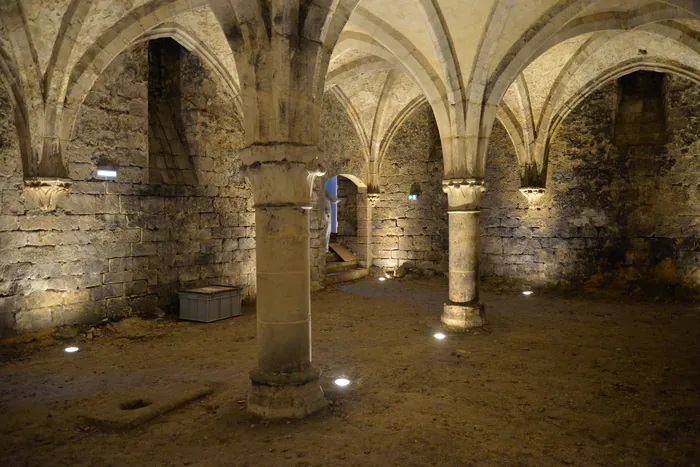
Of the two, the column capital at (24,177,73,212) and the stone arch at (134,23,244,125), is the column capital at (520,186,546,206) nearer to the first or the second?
the stone arch at (134,23,244,125)

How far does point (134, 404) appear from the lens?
3717mm

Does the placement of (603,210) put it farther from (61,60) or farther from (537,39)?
(61,60)

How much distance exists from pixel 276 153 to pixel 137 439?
207 cm

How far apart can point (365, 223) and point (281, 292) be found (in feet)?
26.2

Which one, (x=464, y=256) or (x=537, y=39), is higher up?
(x=537, y=39)

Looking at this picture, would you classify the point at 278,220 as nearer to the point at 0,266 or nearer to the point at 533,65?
the point at 0,266

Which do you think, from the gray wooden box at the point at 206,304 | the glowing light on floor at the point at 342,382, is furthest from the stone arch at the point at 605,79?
the glowing light on floor at the point at 342,382

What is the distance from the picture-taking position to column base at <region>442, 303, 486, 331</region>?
622cm

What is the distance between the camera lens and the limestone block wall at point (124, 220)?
5633 mm

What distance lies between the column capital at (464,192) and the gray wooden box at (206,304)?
136 inches

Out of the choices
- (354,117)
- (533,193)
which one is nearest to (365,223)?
(354,117)

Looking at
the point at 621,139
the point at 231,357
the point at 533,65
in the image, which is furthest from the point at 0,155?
the point at 621,139

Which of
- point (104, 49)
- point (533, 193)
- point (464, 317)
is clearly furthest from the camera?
point (533, 193)

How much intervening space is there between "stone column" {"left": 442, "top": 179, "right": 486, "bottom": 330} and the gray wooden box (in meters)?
3.14
